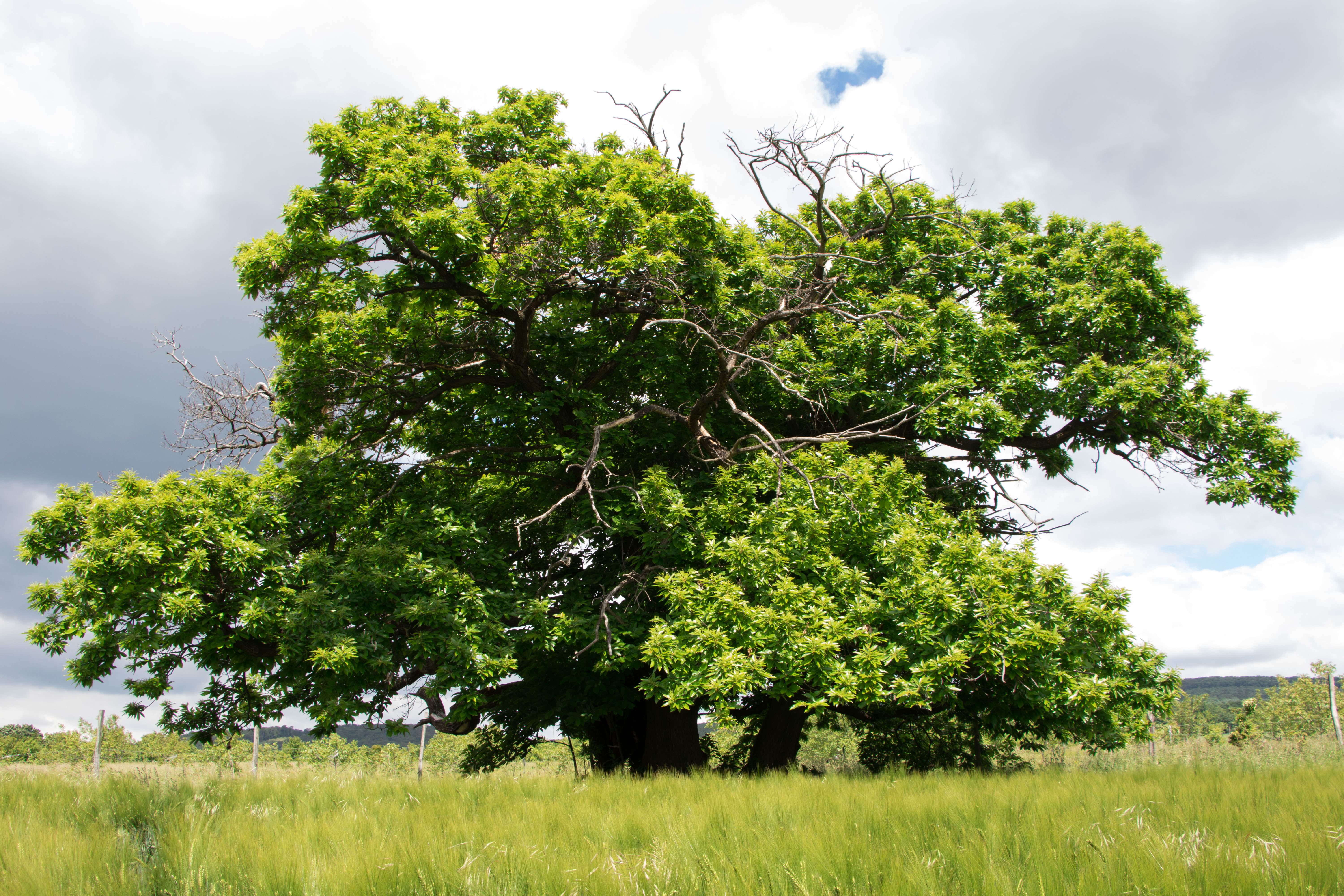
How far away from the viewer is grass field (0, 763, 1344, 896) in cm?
263

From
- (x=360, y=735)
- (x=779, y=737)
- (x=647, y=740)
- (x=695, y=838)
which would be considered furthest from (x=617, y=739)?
(x=360, y=735)

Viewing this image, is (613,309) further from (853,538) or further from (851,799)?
(851,799)

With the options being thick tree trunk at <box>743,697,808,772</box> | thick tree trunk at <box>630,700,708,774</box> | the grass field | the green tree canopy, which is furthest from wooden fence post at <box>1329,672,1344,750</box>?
the grass field

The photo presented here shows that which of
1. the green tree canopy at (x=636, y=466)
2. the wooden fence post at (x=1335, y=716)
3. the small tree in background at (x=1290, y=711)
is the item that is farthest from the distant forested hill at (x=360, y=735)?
the small tree in background at (x=1290, y=711)

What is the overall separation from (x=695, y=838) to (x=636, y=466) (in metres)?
9.52

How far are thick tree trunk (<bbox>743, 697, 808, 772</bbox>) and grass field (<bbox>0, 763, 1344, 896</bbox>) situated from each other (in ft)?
26.4

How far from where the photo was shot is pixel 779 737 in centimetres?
1302

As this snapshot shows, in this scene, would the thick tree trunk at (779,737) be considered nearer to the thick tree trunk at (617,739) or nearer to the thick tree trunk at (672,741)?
the thick tree trunk at (672,741)

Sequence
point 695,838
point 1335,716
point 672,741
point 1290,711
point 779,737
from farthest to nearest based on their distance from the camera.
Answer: point 1290,711, point 1335,716, point 779,737, point 672,741, point 695,838

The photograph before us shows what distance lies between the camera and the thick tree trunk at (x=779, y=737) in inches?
506

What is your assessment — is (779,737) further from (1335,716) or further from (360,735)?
(360,735)

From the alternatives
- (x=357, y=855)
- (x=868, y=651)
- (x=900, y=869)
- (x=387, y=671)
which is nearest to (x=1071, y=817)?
(x=900, y=869)

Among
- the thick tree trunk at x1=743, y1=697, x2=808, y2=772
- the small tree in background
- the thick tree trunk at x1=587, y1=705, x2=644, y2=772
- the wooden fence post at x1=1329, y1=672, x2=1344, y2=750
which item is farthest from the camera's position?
the small tree in background

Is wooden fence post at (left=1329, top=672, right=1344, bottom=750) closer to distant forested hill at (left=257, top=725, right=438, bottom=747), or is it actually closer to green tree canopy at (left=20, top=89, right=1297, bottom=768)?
green tree canopy at (left=20, top=89, right=1297, bottom=768)
